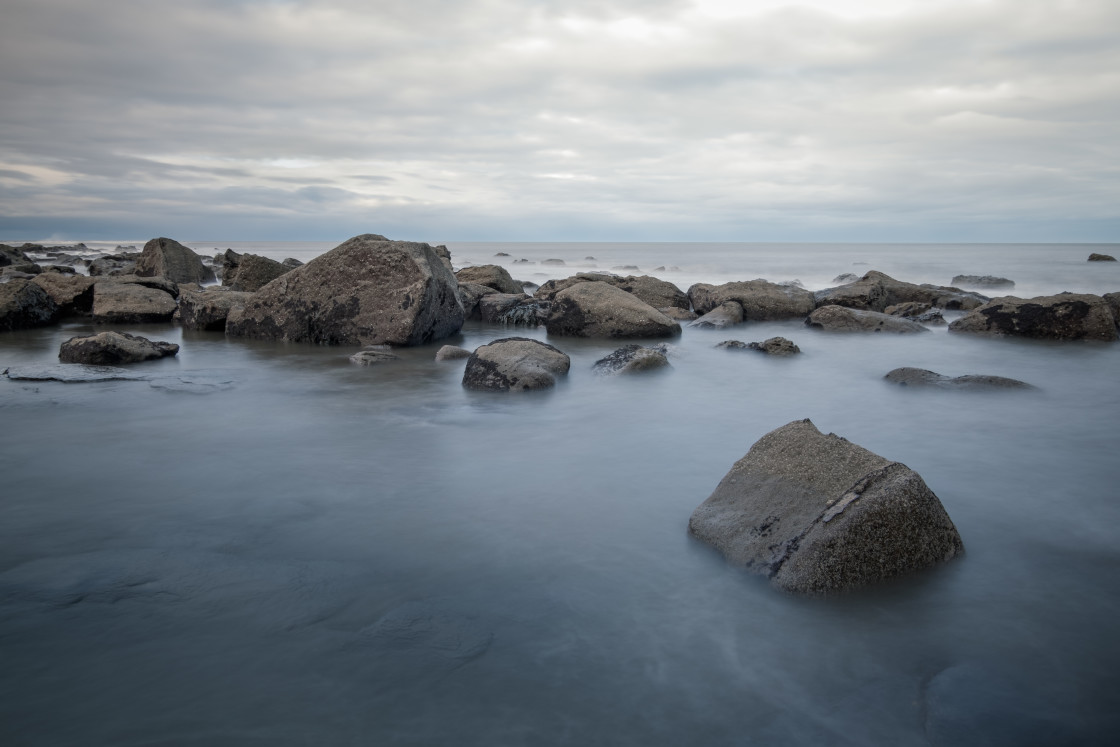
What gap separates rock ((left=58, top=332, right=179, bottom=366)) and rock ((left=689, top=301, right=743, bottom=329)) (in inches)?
360

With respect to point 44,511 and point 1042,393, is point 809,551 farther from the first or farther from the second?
point 1042,393

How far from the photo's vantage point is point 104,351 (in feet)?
27.2

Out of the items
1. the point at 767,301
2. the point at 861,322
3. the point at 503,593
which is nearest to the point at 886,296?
the point at 767,301

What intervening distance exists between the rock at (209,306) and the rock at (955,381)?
9.63 meters

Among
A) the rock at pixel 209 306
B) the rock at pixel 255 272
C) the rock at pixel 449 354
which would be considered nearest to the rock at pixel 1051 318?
the rock at pixel 449 354

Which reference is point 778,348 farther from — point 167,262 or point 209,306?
point 167,262

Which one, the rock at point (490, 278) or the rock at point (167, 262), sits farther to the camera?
the rock at point (167, 262)

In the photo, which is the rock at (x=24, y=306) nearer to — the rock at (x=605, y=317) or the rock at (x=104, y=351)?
the rock at (x=104, y=351)

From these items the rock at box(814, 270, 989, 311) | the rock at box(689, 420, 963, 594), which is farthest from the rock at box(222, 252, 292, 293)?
the rock at box(689, 420, 963, 594)

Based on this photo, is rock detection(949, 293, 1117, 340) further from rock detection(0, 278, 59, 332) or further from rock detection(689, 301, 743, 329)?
rock detection(0, 278, 59, 332)

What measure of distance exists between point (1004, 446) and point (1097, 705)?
3.45 meters

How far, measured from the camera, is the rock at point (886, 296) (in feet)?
52.2

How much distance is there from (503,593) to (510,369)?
4339 millimetres

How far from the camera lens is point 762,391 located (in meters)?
7.63
